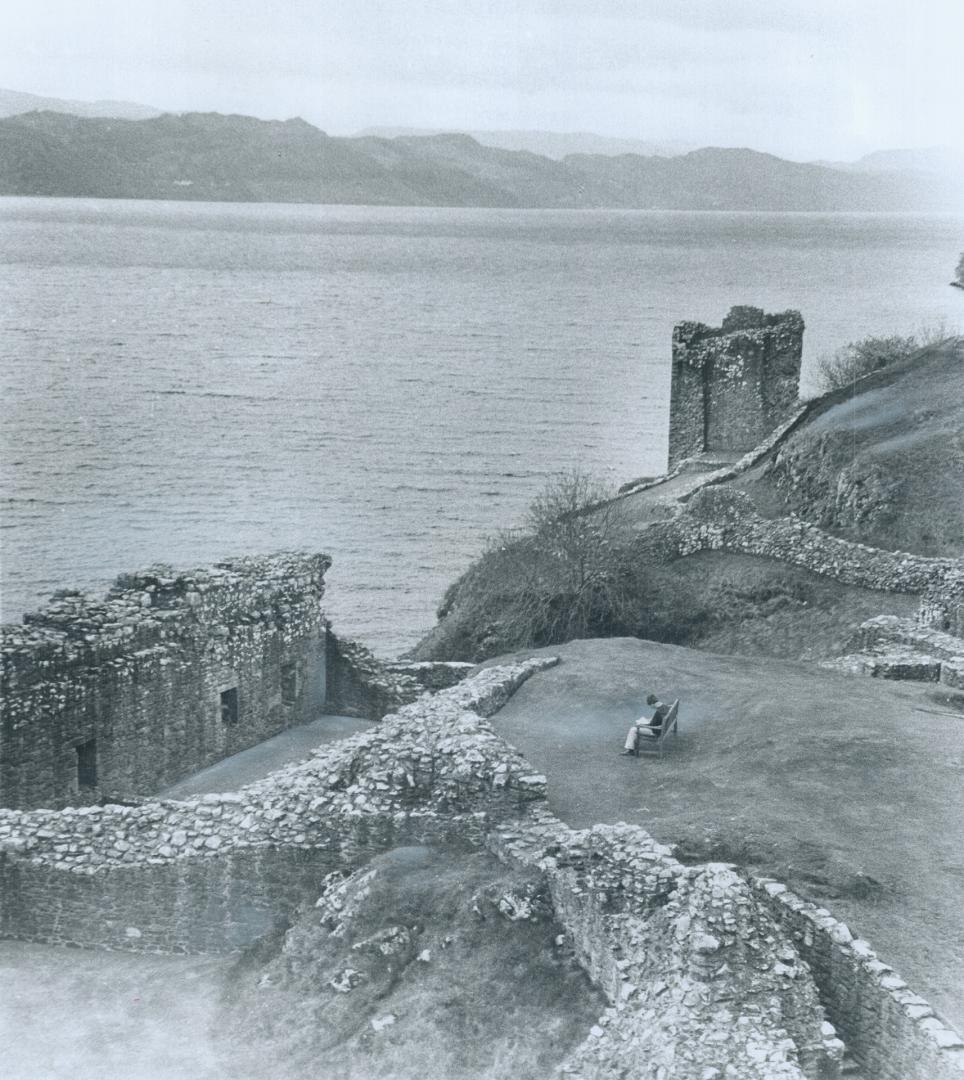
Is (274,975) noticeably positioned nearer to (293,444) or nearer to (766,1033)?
(766,1033)

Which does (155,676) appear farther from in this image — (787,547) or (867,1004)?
(787,547)

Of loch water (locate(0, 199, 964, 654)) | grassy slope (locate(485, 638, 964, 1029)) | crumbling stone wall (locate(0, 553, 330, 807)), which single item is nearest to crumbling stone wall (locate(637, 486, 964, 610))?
grassy slope (locate(485, 638, 964, 1029))

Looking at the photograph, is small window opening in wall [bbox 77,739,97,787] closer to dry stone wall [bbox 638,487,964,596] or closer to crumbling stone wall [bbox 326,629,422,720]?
crumbling stone wall [bbox 326,629,422,720]

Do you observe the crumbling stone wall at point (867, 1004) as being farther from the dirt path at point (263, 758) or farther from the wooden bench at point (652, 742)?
the dirt path at point (263, 758)

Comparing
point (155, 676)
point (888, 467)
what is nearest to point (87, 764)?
point (155, 676)

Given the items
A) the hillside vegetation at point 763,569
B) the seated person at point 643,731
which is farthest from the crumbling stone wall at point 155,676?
the hillside vegetation at point 763,569

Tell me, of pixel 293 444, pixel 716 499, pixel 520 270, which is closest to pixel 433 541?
pixel 293 444
